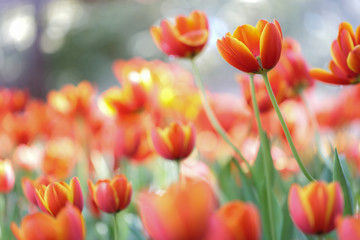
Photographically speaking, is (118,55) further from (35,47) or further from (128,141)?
(128,141)

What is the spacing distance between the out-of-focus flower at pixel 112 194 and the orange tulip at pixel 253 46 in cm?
13

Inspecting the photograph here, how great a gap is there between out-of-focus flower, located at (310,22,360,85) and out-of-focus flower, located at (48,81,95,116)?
0.47 metres

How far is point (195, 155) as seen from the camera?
2.63 ft

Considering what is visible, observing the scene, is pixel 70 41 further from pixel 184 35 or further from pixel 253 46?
pixel 253 46

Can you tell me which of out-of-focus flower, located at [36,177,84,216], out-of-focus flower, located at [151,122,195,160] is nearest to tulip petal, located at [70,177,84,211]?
out-of-focus flower, located at [36,177,84,216]

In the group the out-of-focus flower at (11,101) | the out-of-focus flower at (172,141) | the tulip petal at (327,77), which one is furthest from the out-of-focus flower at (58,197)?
the out-of-focus flower at (11,101)

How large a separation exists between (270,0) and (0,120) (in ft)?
4.89

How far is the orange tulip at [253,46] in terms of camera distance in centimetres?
29

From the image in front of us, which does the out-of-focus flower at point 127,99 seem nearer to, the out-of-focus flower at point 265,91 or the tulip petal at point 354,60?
the out-of-focus flower at point 265,91

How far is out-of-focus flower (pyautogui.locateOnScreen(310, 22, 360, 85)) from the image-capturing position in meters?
0.32

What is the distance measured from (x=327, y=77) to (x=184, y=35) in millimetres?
151

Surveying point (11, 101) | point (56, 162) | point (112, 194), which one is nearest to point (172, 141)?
point (112, 194)

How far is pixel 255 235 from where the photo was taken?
7.5 inches

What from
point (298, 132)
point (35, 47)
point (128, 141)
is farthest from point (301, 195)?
point (35, 47)
